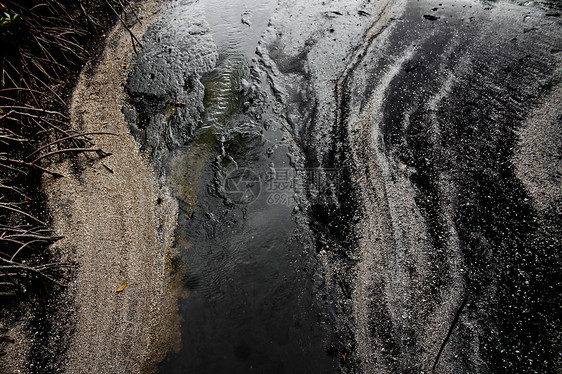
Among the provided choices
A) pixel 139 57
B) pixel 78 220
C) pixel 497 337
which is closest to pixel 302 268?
pixel 497 337

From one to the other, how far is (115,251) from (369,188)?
262cm

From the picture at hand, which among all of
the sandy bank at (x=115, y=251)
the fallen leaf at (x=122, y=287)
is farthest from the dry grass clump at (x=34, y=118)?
the fallen leaf at (x=122, y=287)

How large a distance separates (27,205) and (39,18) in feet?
10.2

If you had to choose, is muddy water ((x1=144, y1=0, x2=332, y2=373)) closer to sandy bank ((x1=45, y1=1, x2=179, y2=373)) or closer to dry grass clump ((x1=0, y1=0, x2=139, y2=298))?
sandy bank ((x1=45, y1=1, x2=179, y2=373))

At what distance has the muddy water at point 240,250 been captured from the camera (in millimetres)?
2199

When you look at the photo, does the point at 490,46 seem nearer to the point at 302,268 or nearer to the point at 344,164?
the point at 344,164

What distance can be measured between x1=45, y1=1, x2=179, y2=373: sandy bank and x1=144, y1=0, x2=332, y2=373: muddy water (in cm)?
18

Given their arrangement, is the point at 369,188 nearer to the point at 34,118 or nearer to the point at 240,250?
the point at 240,250

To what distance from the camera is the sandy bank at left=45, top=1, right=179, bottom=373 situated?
2209 millimetres

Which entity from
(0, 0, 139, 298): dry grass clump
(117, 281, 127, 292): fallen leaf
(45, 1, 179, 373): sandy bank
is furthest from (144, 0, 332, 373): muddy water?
(0, 0, 139, 298): dry grass clump

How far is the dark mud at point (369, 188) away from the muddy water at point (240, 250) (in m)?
0.02

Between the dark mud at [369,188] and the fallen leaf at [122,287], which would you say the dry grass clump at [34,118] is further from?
the dark mud at [369,188]

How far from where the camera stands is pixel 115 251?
2.68m

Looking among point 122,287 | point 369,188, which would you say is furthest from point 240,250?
point 369,188
